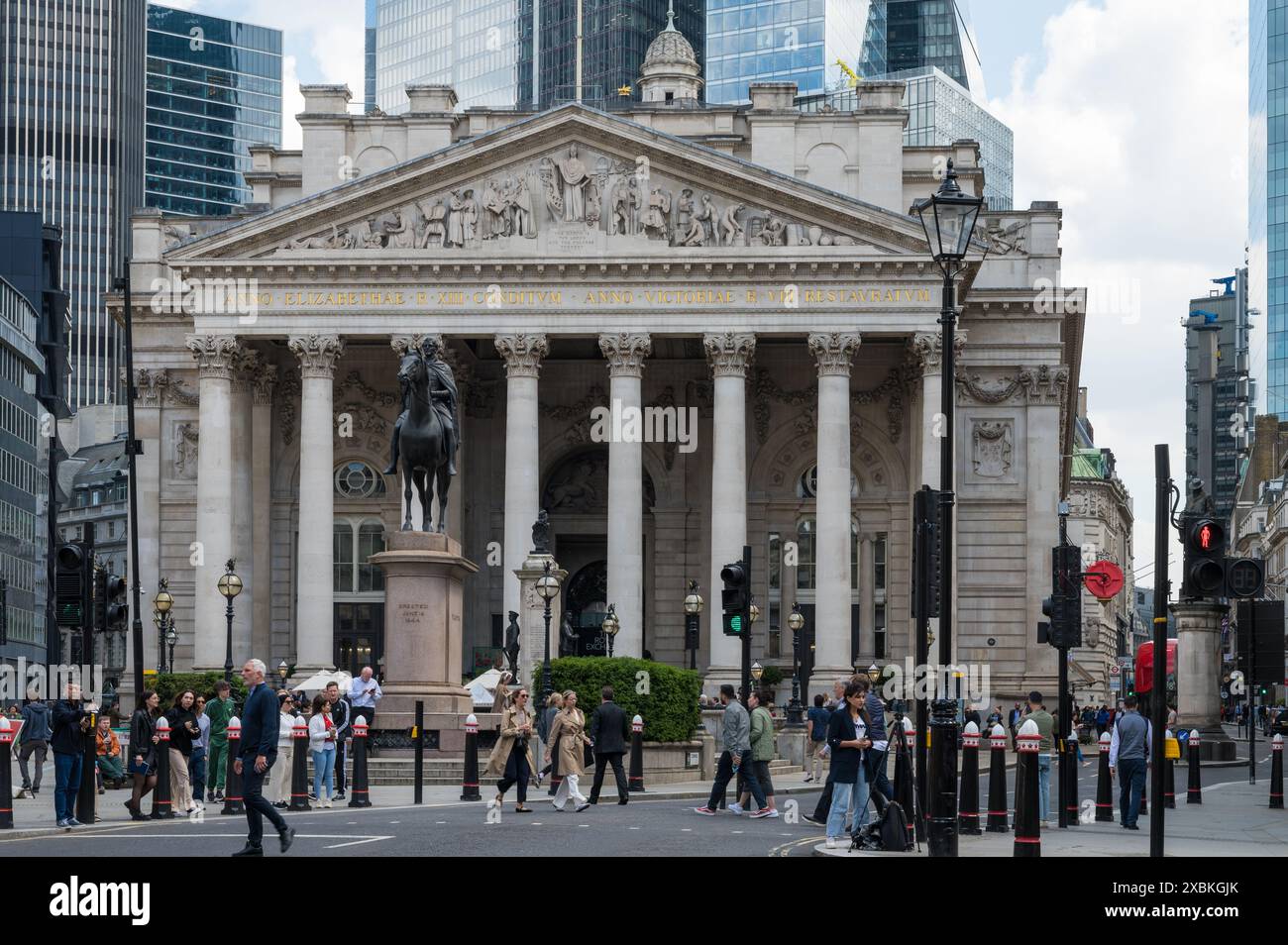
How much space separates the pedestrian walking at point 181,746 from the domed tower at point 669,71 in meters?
68.1

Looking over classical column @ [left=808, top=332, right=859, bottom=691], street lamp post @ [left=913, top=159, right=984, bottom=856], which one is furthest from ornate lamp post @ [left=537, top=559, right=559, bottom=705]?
street lamp post @ [left=913, top=159, right=984, bottom=856]

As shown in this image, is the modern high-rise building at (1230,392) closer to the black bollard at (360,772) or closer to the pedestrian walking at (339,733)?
the pedestrian walking at (339,733)

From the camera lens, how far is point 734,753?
35.8m

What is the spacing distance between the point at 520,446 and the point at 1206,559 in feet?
156

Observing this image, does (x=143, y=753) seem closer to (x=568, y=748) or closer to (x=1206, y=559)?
(x=568, y=748)

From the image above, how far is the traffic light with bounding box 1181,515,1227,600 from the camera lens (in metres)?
24.8

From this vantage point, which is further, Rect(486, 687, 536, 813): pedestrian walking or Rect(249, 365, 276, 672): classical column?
Rect(249, 365, 276, 672): classical column

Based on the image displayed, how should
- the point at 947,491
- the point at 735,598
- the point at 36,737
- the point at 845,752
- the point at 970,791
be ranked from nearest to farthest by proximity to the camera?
the point at 947,491
the point at 845,752
the point at 970,791
the point at 735,598
the point at 36,737

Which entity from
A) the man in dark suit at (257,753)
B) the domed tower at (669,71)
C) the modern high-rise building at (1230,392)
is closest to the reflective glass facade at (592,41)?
the modern high-rise building at (1230,392)

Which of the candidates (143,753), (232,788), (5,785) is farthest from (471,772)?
(5,785)

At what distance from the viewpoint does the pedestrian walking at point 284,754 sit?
3644 cm

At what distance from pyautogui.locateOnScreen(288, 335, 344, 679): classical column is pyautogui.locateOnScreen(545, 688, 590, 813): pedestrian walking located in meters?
34.8

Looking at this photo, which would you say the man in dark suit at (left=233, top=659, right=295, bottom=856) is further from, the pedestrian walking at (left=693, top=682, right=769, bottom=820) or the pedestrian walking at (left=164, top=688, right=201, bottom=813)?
the pedestrian walking at (left=693, top=682, right=769, bottom=820)
